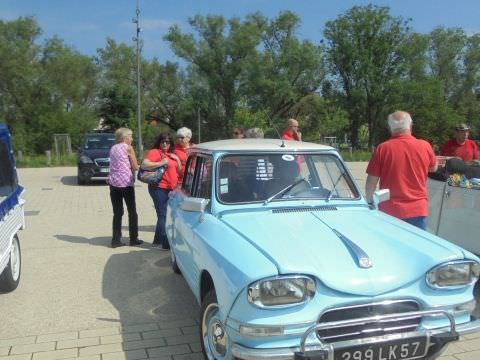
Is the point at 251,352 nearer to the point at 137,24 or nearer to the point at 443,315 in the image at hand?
the point at 443,315

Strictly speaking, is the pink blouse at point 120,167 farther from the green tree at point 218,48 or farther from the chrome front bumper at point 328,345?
the green tree at point 218,48

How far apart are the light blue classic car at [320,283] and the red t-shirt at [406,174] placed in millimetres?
646

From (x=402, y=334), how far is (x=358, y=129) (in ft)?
190

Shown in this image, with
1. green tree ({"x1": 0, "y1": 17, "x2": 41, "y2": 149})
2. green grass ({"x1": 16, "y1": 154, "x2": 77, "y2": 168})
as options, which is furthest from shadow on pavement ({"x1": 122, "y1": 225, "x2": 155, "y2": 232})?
green tree ({"x1": 0, "y1": 17, "x2": 41, "y2": 149})

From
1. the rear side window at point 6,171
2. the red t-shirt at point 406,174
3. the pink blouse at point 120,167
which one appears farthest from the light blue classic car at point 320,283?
the pink blouse at point 120,167

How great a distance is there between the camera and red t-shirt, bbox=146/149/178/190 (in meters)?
7.19

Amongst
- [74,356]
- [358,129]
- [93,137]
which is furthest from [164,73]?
[74,356]

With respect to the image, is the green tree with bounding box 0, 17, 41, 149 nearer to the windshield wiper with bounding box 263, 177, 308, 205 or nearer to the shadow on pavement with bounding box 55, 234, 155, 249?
the shadow on pavement with bounding box 55, 234, 155, 249

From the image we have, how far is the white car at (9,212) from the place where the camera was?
514cm

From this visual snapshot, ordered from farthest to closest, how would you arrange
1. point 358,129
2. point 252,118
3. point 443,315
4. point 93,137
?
point 358,129, point 252,118, point 93,137, point 443,315

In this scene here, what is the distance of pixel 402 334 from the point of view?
3072mm

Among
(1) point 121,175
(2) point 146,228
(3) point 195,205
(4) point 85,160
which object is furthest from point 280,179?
(4) point 85,160

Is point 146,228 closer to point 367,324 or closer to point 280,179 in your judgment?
point 280,179

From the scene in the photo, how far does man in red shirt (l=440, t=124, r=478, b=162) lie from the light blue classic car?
4.09 m
